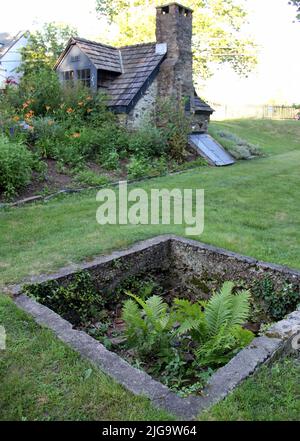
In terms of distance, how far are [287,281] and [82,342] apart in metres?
2.45

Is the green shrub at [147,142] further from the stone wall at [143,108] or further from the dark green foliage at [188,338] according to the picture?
the dark green foliage at [188,338]

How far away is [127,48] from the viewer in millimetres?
14039

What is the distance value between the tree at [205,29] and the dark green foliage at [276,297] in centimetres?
2160

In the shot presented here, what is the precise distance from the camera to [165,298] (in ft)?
16.9

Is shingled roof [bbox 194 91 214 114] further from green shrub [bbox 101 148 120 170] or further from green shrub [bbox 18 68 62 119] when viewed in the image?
green shrub [bbox 18 68 62 119]

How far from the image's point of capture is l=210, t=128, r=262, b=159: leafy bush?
13320mm

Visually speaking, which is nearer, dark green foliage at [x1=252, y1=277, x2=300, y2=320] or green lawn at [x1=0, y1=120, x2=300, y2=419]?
green lawn at [x1=0, y1=120, x2=300, y2=419]

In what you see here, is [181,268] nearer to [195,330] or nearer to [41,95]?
[195,330]

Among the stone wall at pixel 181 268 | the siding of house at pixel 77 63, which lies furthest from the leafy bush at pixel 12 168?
the siding of house at pixel 77 63

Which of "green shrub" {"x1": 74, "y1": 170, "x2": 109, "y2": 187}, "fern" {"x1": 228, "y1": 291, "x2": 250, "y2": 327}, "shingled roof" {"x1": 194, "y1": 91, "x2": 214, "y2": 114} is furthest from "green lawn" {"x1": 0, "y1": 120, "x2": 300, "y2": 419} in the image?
"shingled roof" {"x1": 194, "y1": 91, "x2": 214, "y2": 114}

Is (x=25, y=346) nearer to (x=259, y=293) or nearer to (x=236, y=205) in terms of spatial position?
(x=259, y=293)

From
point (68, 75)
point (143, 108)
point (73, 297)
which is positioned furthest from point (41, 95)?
point (73, 297)

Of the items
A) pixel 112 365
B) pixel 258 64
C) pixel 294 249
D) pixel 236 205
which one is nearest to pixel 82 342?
pixel 112 365

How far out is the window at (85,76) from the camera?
13.0 metres
